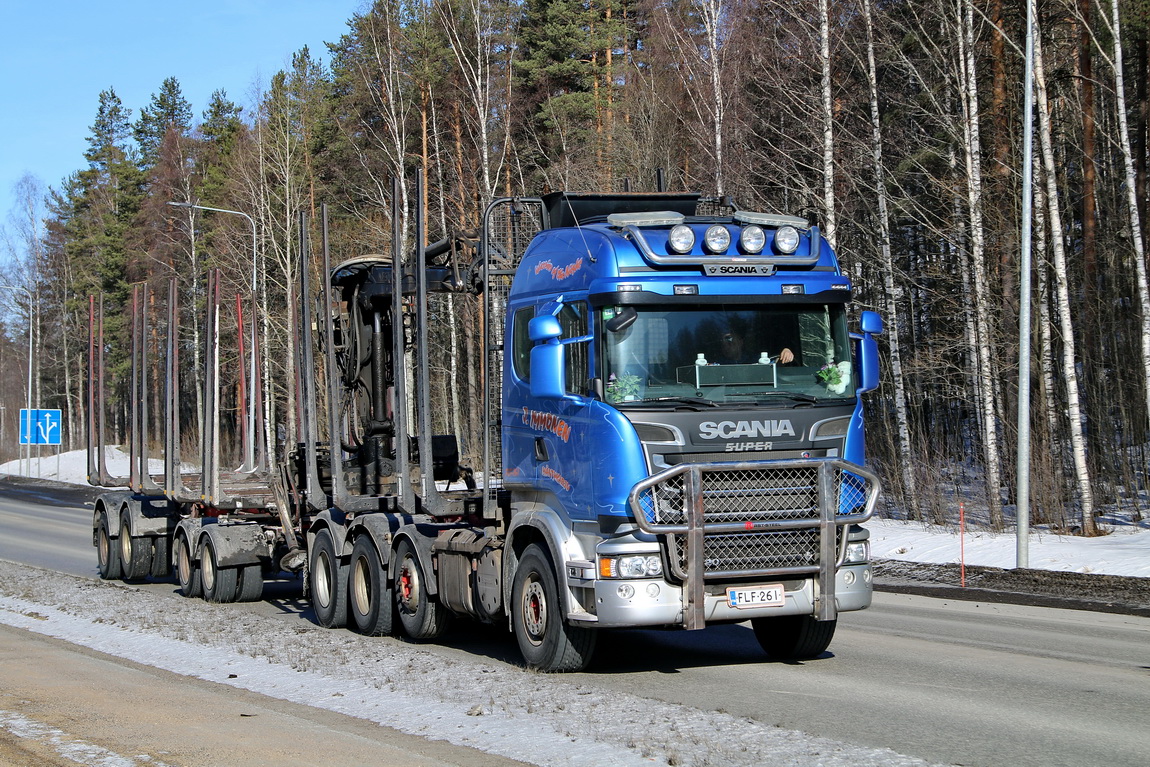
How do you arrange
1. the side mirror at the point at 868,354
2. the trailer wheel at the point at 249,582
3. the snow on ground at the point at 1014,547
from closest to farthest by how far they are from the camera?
the side mirror at the point at 868,354 → the trailer wheel at the point at 249,582 → the snow on ground at the point at 1014,547

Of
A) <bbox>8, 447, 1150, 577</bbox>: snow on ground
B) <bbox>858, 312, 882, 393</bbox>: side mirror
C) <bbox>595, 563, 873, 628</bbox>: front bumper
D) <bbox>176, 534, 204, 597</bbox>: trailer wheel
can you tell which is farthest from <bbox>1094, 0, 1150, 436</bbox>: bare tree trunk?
<bbox>176, 534, 204, 597</bbox>: trailer wheel

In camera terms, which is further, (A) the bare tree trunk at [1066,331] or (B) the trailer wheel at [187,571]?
(A) the bare tree trunk at [1066,331]

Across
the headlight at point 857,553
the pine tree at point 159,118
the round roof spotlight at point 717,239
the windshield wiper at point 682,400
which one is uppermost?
the pine tree at point 159,118

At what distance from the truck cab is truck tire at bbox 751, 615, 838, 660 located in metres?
Answer: 0.61

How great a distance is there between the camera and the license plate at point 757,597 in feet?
29.5

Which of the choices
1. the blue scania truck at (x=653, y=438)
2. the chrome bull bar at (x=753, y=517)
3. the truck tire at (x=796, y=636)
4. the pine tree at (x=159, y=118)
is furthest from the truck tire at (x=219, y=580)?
the pine tree at (x=159, y=118)

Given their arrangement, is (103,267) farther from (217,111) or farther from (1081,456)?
(1081,456)

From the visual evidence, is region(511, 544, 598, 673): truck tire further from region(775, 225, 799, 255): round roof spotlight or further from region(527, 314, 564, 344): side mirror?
region(775, 225, 799, 255): round roof spotlight

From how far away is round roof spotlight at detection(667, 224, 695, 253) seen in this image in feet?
30.6

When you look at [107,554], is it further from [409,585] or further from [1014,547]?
[1014,547]

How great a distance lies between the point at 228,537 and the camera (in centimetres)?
1523

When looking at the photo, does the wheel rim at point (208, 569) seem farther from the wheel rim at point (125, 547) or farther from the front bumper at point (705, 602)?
the front bumper at point (705, 602)

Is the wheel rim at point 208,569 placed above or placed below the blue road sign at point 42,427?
below

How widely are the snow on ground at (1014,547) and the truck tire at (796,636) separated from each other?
664 centimetres
